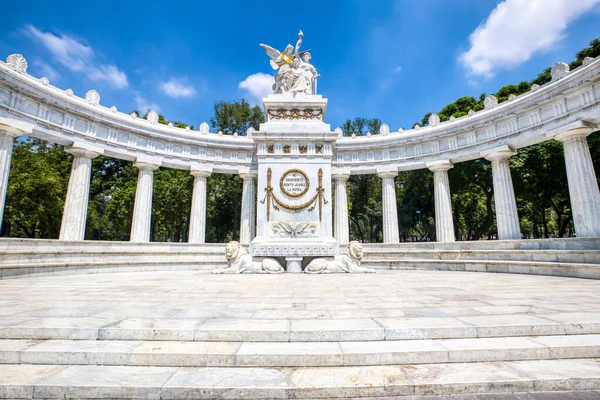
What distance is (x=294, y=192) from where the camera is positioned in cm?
1758

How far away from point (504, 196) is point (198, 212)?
2864 centimetres

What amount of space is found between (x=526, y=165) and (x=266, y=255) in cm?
3104

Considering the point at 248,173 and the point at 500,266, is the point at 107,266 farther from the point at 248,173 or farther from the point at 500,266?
the point at 500,266

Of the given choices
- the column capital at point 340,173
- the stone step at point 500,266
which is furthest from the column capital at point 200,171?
the stone step at point 500,266

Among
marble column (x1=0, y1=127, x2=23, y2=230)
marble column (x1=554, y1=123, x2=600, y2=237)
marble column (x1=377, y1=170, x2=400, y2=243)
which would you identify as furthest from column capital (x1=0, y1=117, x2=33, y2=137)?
marble column (x1=554, y1=123, x2=600, y2=237)

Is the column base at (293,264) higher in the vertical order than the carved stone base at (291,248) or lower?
lower

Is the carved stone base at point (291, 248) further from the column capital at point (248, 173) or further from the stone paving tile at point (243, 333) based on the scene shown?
the column capital at point (248, 173)

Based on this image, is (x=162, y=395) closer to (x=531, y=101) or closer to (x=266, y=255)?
(x=266, y=255)

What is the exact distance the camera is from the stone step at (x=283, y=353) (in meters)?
4.46

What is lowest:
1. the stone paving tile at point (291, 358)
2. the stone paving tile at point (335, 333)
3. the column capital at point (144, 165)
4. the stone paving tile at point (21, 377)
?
the stone paving tile at point (21, 377)

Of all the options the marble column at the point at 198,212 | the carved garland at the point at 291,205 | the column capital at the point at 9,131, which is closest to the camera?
the carved garland at the point at 291,205

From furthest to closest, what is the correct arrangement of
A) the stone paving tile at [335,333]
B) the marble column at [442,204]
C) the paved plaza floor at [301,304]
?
the marble column at [442,204] → the paved plaza floor at [301,304] → the stone paving tile at [335,333]

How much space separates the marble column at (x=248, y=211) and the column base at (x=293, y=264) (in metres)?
14.9

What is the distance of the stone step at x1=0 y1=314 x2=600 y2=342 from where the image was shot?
5.04m
